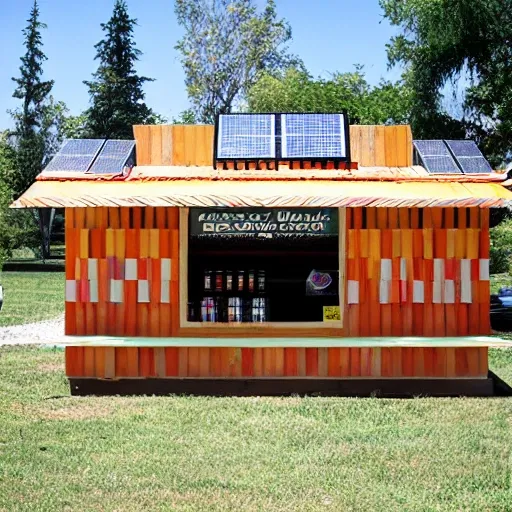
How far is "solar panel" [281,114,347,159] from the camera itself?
12.2 m

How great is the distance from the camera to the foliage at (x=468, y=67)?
24250 mm

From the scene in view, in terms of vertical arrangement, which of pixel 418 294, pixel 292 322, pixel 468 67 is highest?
pixel 468 67

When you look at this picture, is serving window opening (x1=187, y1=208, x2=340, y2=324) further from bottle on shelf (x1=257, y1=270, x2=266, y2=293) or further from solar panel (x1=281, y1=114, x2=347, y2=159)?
solar panel (x1=281, y1=114, x2=347, y2=159)

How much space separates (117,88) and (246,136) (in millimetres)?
35278

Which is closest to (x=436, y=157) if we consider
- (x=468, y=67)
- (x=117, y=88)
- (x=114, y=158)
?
(x=114, y=158)

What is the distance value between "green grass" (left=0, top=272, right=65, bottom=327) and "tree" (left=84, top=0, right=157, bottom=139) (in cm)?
776

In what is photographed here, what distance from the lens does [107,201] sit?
35.5ft

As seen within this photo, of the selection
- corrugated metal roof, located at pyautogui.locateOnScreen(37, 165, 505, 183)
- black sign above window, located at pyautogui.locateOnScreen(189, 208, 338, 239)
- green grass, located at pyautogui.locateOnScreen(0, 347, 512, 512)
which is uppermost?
corrugated metal roof, located at pyautogui.locateOnScreen(37, 165, 505, 183)

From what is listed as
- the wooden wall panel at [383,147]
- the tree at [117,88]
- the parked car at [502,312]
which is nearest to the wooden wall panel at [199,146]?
the wooden wall panel at [383,147]

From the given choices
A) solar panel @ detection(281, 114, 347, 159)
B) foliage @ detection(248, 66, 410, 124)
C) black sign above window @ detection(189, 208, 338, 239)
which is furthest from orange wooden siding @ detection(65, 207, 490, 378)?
foliage @ detection(248, 66, 410, 124)

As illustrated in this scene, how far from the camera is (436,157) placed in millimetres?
12328

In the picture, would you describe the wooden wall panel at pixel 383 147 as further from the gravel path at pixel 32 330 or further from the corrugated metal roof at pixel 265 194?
the gravel path at pixel 32 330

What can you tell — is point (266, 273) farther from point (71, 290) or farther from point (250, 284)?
point (71, 290)

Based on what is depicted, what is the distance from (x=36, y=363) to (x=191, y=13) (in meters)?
36.4
